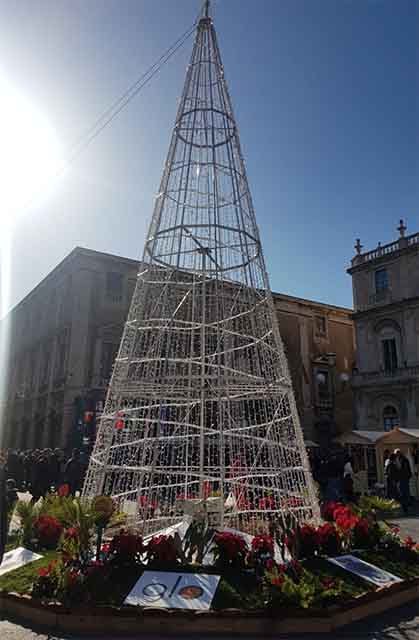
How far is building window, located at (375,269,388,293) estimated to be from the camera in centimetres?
2838

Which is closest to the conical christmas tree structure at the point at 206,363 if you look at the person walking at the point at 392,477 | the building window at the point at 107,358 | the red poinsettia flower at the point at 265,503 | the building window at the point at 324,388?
the red poinsettia flower at the point at 265,503

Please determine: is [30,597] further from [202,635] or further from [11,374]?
[11,374]

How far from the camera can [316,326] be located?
33469mm

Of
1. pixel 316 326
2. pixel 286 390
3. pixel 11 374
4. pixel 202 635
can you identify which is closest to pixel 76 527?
pixel 202 635

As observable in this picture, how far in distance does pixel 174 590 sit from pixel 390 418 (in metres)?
24.3

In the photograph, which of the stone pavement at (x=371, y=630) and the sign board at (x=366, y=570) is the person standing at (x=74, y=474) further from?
the sign board at (x=366, y=570)

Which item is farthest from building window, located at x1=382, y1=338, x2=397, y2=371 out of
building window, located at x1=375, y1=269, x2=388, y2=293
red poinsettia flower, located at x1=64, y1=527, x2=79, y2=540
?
red poinsettia flower, located at x1=64, y1=527, x2=79, y2=540

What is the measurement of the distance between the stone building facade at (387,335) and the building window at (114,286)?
571 inches

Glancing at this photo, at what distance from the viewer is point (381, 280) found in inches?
1130

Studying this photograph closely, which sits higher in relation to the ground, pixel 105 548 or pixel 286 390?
pixel 286 390

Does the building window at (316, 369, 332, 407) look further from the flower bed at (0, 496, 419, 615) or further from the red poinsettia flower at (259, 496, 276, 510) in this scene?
the flower bed at (0, 496, 419, 615)

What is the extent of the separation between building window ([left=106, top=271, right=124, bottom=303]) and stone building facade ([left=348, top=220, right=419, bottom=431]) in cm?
1450

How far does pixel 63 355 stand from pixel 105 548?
21.9m

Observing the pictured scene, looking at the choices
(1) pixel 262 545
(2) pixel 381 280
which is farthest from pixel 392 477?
(2) pixel 381 280
